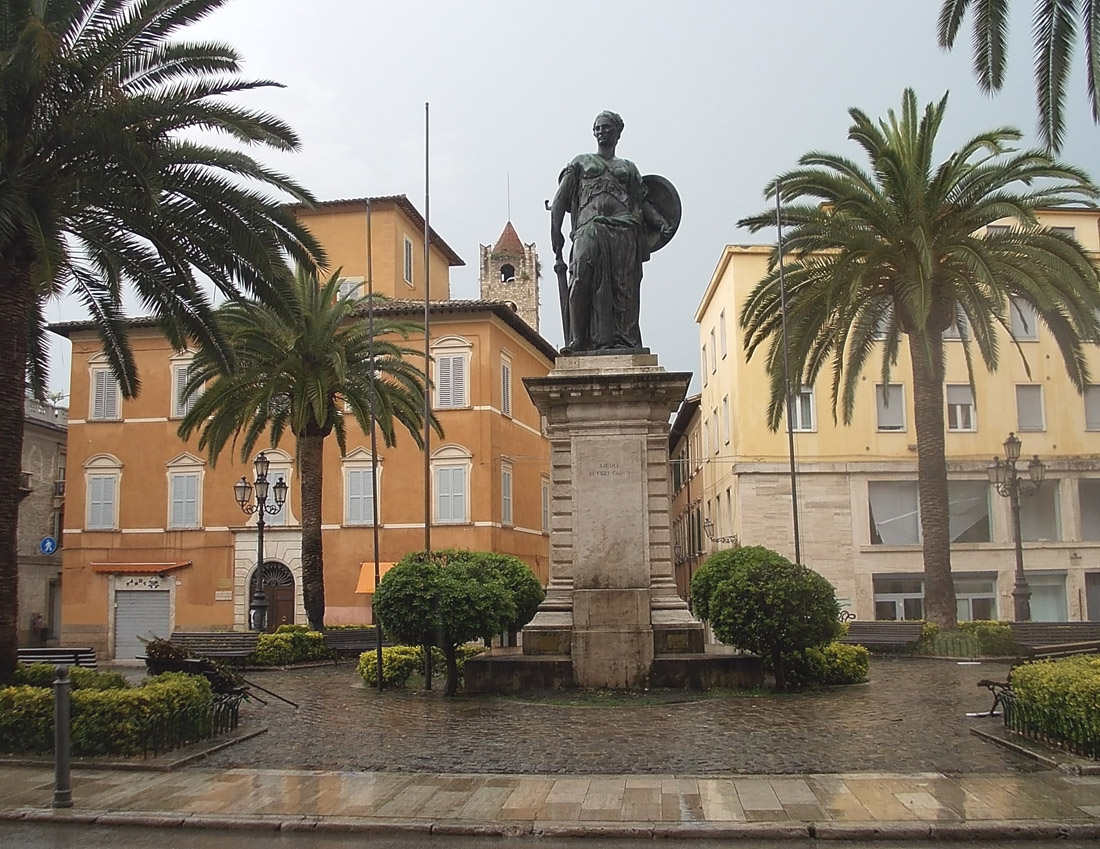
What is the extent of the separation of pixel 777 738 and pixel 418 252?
38.5 meters

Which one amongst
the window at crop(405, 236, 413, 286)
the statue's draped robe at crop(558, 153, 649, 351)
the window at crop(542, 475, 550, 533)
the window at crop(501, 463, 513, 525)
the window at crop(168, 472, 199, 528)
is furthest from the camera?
the window at crop(542, 475, 550, 533)

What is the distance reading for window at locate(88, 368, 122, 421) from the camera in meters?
43.4

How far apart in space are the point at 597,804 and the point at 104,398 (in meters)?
39.2

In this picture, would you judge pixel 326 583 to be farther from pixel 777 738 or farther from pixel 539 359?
pixel 777 738

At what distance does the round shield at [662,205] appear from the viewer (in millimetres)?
16719

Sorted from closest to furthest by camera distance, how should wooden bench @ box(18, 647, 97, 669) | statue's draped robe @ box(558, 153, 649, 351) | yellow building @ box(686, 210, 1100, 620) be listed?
1. statue's draped robe @ box(558, 153, 649, 351)
2. wooden bench @ box(18, 647, 97, 669)
3. yellow building @ box(686, 210, 1100, 620)

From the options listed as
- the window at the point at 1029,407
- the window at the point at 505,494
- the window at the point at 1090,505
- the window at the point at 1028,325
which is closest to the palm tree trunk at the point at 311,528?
the window at the point at 505,494

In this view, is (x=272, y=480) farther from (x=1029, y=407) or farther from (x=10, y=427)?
(x=10, y=427)

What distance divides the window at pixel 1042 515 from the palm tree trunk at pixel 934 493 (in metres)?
15.1

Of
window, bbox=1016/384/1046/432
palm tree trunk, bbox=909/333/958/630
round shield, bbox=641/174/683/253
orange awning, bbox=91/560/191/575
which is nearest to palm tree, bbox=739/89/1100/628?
palm tree trunk, bbox=909/333/958/630

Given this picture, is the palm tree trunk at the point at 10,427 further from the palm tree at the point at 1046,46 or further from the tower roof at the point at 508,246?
the tower roof at the point at 508,246

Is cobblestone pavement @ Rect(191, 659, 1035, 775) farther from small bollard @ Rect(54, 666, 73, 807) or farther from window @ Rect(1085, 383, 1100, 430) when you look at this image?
window @ Rect(1085, 383, 1100, 430)

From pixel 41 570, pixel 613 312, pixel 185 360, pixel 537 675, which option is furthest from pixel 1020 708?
pixel 41 570

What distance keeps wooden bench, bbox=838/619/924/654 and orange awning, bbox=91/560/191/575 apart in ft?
86.7
